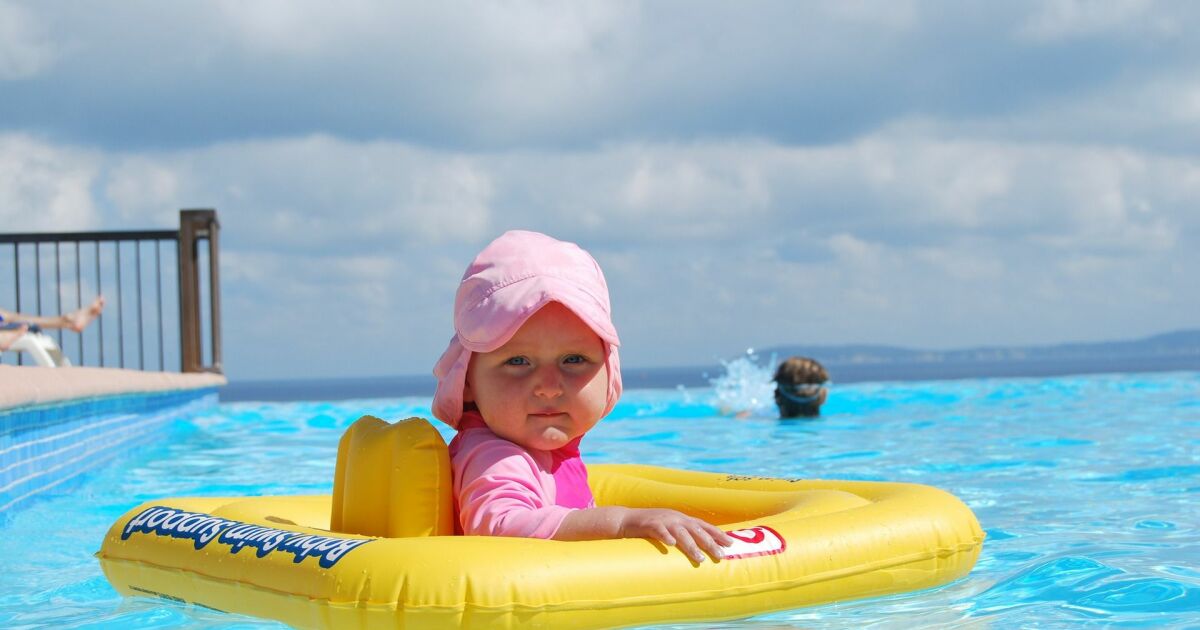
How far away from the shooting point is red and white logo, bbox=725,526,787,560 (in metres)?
2.52

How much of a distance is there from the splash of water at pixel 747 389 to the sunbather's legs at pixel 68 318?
18.1 ft

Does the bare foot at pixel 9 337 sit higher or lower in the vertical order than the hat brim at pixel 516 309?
lower

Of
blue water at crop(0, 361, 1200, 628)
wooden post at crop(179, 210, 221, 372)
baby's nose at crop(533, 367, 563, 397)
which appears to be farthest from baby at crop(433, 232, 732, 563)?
wooden post at crop(179, 210, 221, 372)

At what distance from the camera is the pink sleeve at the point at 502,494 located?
2.56 meters

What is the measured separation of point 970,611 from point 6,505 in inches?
153

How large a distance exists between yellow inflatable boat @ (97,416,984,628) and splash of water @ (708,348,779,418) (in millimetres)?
7888

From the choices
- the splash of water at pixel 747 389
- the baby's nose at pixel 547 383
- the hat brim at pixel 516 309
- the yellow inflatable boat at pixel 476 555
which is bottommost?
the splash of water at pixel 747 389

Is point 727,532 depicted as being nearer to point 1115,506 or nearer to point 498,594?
point 498,594

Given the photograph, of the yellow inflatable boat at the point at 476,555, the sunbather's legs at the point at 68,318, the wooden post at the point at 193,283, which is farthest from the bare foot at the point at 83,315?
the yellow inflatable boat at the point at 476,555

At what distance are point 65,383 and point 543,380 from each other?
379 cm

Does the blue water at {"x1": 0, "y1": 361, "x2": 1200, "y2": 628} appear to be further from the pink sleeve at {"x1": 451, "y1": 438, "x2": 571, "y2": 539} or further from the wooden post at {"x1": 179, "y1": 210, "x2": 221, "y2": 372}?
the wooden post at {"x1": 179, "y1": 210, "x2": 221, "y2": 372}

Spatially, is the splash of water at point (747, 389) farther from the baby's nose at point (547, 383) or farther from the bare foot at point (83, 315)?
the baby's nose at point (547, 383)

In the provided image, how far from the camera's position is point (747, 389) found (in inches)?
454

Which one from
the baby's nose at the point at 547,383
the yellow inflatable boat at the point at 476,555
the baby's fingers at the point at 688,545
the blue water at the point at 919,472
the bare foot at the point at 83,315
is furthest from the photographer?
the bare foot at the point at 83,315
